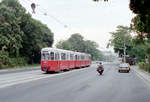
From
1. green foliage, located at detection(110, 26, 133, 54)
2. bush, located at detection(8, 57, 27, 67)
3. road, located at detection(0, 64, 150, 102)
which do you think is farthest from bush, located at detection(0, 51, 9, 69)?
green foliage, located at detection(110, 26, 133, 54)

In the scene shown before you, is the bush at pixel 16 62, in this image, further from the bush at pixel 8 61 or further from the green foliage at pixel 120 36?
the green foliage at pixel 120 36

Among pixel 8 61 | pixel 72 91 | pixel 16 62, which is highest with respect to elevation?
pixel 8 61

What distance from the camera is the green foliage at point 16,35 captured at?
45.1m

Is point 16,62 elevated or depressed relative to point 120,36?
depressed

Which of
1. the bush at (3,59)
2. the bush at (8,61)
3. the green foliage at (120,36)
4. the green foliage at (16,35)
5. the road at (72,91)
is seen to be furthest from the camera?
the green foliage at (120,36)

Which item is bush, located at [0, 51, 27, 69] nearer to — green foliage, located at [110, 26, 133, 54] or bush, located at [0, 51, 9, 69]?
bush, located at [0, 51, 9, 69]

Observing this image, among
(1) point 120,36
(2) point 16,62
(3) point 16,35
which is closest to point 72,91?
(3) point 16,35

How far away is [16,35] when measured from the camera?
48.2 metres

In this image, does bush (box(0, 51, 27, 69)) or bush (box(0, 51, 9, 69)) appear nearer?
bush (box(0, 51, 9, 69))

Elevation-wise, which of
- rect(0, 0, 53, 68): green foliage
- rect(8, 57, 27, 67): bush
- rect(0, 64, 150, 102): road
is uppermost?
rect(0, 0, 53, 68): green foliage

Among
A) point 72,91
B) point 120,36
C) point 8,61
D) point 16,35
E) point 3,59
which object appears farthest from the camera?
point 120,36

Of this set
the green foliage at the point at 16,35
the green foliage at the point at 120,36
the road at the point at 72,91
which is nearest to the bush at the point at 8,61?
the green foliage at the point at 16,35

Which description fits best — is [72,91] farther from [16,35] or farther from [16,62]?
[16,62]

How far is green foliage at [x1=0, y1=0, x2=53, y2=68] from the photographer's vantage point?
45.1 meters
